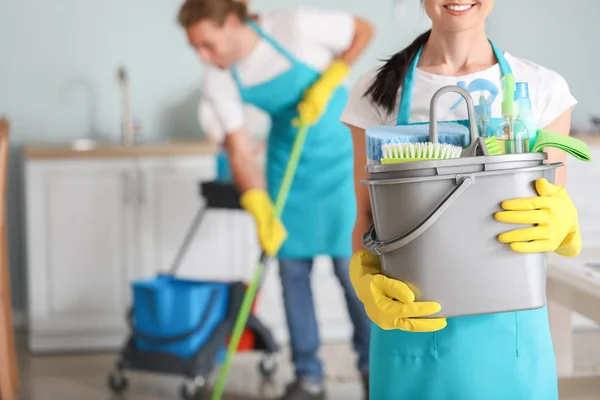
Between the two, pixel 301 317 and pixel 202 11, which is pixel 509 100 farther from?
pixel 301 317

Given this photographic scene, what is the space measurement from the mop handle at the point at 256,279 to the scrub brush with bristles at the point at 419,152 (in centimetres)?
154

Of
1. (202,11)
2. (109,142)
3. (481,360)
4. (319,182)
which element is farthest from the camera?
(109,142)

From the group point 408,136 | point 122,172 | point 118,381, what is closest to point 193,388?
point 118,381

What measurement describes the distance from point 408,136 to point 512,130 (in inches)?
4.7

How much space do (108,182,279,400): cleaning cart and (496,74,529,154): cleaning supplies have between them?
1.83m

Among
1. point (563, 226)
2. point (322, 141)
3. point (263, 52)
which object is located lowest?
point (563, 226)

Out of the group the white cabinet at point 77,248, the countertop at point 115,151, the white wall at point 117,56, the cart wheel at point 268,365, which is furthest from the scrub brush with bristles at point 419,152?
the white wall at point 117,56

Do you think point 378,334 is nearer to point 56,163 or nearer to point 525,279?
point 525,279

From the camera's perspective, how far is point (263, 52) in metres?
Answer: 2.53

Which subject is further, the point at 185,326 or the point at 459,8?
the point at 185,326

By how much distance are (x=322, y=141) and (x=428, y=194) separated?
5.43ft

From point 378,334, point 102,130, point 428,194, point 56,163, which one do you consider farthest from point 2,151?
point 428,194

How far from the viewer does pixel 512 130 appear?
100cm

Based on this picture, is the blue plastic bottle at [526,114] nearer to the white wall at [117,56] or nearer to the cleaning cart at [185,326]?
the cleaning cart at [185,326]
